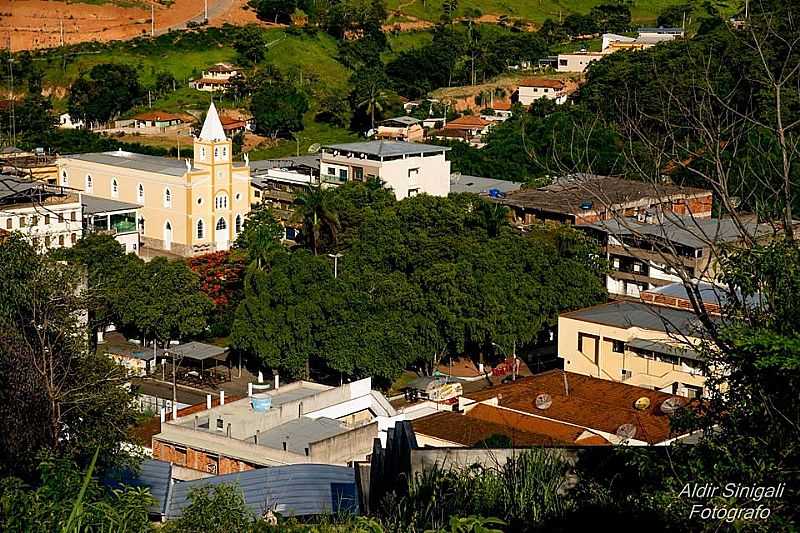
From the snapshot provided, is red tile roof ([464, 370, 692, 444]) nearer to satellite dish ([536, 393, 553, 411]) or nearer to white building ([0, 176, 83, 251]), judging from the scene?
satellite dish ([536, 393, 553, 411])

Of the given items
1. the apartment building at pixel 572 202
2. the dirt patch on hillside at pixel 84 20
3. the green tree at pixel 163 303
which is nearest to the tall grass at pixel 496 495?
the green tree at pixel 163 303

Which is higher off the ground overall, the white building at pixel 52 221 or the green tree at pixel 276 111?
the green tree at pixel 276 111

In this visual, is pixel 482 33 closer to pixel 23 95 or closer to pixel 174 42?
pixel 174 42

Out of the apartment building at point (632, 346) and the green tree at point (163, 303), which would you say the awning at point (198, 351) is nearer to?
the green tree at point (163, 303)

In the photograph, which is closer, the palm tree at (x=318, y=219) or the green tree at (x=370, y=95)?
the palm tree at (x=318, y=219)

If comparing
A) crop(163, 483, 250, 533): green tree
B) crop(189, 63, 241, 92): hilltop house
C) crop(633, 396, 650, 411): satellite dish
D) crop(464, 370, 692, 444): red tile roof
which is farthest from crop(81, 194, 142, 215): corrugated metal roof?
crop(163, 483, 250, 533): green tree

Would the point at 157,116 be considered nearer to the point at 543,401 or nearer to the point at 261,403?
the point at 543,401

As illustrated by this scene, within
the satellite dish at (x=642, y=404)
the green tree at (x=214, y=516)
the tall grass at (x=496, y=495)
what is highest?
the tall grass at (x=496, y=495)
